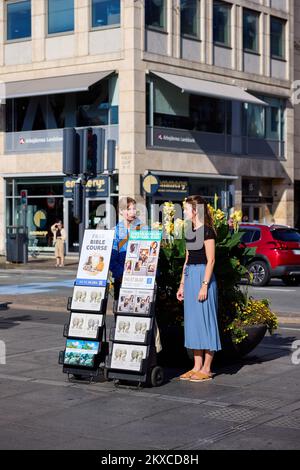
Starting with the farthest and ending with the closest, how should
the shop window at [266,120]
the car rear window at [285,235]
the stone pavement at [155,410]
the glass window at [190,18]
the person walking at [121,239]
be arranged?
the shop window at [266,120] → the glass window at [190,18] → the car rear window at [285,235] → the person walking at [121,239] → the stone pavement at [155,410]

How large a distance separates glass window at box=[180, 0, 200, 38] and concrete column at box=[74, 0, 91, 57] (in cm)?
402

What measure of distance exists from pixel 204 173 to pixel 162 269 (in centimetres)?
2772

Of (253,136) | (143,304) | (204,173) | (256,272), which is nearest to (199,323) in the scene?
(143,304)

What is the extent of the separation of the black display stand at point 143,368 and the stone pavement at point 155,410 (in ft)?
0.36

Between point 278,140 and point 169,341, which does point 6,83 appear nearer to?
point 278,140

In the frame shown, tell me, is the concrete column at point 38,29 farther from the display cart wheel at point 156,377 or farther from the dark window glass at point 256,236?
the display cart wheel at point 156,377

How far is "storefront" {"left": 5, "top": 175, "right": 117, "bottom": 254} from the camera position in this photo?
1377 inches

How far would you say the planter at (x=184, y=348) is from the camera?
31.1 ft

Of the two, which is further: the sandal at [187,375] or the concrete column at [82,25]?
the concrete column at [82,25]

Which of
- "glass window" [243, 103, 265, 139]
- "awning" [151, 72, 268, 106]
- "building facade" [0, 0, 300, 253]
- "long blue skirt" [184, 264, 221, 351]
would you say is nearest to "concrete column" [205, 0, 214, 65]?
"building facade" [0, 0, 300, 253]

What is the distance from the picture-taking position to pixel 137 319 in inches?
341

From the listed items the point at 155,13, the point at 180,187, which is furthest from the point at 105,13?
the point at 180,187

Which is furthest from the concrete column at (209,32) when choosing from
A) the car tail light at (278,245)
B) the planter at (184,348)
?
the planter at (184,348)

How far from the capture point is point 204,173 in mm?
37125
